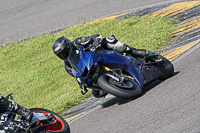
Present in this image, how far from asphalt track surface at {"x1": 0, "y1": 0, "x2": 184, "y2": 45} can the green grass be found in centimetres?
74

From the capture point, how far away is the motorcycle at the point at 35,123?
4.85 m

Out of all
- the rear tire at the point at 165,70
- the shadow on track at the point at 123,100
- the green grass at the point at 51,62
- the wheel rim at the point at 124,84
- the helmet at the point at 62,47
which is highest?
the helmet at the point at 62,47

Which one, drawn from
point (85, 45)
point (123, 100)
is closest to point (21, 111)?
point (85, 45)

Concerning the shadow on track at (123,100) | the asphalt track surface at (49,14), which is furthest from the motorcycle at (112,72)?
the asphalt track surface at (49,14)

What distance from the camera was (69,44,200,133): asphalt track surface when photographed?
15.3ft

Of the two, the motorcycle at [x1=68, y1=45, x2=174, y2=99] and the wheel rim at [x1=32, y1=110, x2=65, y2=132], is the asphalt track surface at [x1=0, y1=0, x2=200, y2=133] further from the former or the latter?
the wheel rim at [x1=32, y1=110, x2=65, y2=132]

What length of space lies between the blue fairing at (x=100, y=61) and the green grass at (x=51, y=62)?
1.90 m

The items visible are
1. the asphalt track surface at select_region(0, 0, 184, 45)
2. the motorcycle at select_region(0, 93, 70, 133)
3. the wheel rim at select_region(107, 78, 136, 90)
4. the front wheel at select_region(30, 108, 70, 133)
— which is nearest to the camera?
the motorcycle at select_region(0, 93, 70, 133)

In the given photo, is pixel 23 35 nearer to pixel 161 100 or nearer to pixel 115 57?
pixel 115 57

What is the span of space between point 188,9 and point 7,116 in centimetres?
802

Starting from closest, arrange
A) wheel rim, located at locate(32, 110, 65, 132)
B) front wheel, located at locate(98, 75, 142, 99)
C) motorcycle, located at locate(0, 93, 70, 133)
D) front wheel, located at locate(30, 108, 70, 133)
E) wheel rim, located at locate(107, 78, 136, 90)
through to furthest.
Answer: motorcycle, located at locate(0, 93, 70, 133) < front wheel, located at locate(30, 108, 70, 133) < wheel rim, located at locate(32, 110, 65, 132) < front wheel, located at locate(98, 75, 142, 99) < wheel rim, located at locate(107, 78, 136, 90)

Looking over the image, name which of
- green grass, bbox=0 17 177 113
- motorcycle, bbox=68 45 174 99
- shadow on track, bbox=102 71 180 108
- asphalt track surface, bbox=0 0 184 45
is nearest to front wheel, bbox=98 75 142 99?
motorcycle, bbox=68 45 174 99

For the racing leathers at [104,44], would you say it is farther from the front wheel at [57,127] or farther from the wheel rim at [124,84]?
the front wheel at [57,127]

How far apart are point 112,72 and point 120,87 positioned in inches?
12.9
